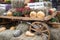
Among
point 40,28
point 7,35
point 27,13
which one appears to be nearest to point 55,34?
point 40,28

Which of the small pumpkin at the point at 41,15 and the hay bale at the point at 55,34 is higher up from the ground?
the small pumpkin at the point at 41,15

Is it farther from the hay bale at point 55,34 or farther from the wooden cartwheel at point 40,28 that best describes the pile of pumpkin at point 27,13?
the hay bale at point 55,34

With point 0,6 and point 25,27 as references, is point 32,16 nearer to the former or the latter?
point 25,27

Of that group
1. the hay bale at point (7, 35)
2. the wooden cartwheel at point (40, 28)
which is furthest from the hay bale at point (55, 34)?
the hay bale at point (7, 35)

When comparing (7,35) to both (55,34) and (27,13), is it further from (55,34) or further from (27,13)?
(55,34)

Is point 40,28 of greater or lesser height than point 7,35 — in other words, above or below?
above

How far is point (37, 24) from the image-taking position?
237cm

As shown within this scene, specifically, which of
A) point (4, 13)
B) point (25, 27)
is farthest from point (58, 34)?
point (4, 13)

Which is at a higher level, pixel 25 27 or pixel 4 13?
pixel 4 13

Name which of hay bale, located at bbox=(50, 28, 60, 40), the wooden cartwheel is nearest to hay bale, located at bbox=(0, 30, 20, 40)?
the wooden cartwheel

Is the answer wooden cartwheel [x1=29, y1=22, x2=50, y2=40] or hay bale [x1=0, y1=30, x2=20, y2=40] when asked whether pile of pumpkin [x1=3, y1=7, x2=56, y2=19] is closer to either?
wooden cartwheel [x1=29, y1=22, x2=50, y2=40]

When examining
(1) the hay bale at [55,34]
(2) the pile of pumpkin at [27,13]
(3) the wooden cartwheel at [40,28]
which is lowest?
(1) the hay bale at [55,34]

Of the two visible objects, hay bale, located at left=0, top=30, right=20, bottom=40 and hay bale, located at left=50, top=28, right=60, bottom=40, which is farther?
hay bale, located at left=50, top=28, right=60, bottom=40

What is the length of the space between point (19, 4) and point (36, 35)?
0.82 metres
